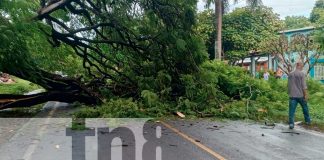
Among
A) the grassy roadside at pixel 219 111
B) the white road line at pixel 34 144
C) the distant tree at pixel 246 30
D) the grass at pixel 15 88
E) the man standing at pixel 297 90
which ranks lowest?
the white road line at pixel 34 144

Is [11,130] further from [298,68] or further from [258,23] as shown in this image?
[258,23]

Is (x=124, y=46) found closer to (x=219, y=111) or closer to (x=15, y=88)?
(x=219, y=111)

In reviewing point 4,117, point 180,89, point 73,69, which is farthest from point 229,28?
point 4,117

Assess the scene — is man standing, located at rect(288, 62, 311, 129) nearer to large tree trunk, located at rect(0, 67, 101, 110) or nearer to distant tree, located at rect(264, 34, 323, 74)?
large tree trunk, located at rect(0, 67, 101, 110)

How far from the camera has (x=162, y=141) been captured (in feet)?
33.3

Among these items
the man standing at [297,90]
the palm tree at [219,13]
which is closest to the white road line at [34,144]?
the man standing at [297,90]

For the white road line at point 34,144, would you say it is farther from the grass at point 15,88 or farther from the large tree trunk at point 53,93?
the grass at point 15,88

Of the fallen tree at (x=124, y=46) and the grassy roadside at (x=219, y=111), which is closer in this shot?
the grassy roadside at (x=219, y=111)

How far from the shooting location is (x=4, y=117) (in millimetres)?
16469

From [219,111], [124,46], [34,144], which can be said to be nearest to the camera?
[34,144]

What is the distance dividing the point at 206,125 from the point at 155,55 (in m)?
5.92

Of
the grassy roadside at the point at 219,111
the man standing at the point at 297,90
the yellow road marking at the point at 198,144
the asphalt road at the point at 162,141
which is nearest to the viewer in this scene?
the yellow road marking at the point at 198,144

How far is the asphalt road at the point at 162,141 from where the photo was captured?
8.54m

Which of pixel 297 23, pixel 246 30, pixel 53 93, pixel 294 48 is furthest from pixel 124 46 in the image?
pixel 297 23
